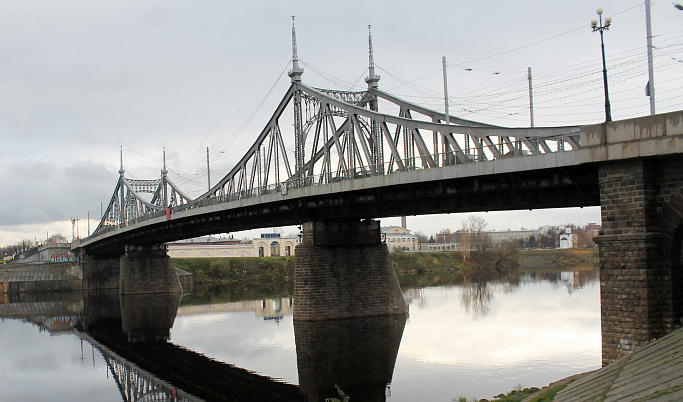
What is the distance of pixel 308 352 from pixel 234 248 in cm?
8483

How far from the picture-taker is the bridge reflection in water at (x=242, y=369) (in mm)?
21391

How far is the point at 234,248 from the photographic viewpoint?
364ft

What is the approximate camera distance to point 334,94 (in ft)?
135

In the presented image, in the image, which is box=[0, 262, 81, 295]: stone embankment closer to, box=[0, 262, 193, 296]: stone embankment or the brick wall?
box=[0, 262, 193, 296]: stone embankment

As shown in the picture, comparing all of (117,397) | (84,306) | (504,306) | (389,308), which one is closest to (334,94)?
(389,308)

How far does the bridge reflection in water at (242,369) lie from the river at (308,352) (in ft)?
0.25

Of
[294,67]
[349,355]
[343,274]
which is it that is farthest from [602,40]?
[294,67]

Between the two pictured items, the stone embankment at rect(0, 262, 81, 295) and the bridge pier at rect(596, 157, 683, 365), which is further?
the stone embankment at rect(0, 262, 81, 295)

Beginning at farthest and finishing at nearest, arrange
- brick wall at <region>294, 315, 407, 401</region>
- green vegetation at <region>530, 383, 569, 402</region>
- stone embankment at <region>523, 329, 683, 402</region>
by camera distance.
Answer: brick wall at <region>294, 315, 407, 401</region>, green vegetation at <region>530, 383, 569, 402</region>, stone embankment at <region>523, 329, 683, 402</region>

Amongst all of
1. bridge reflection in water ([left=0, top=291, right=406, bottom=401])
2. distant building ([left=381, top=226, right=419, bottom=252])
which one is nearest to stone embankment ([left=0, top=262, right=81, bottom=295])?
bridge reflection in water ([left=0, top=291, right=406, bottom=401])

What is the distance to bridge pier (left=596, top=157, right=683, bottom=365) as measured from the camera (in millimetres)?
16266

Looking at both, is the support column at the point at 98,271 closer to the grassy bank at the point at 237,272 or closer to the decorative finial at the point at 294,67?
the grassy bank at the point at 237,272

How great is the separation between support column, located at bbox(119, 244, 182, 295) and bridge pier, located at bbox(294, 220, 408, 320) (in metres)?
37.6

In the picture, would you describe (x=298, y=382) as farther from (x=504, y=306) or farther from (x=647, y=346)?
(x=504, y=306)
